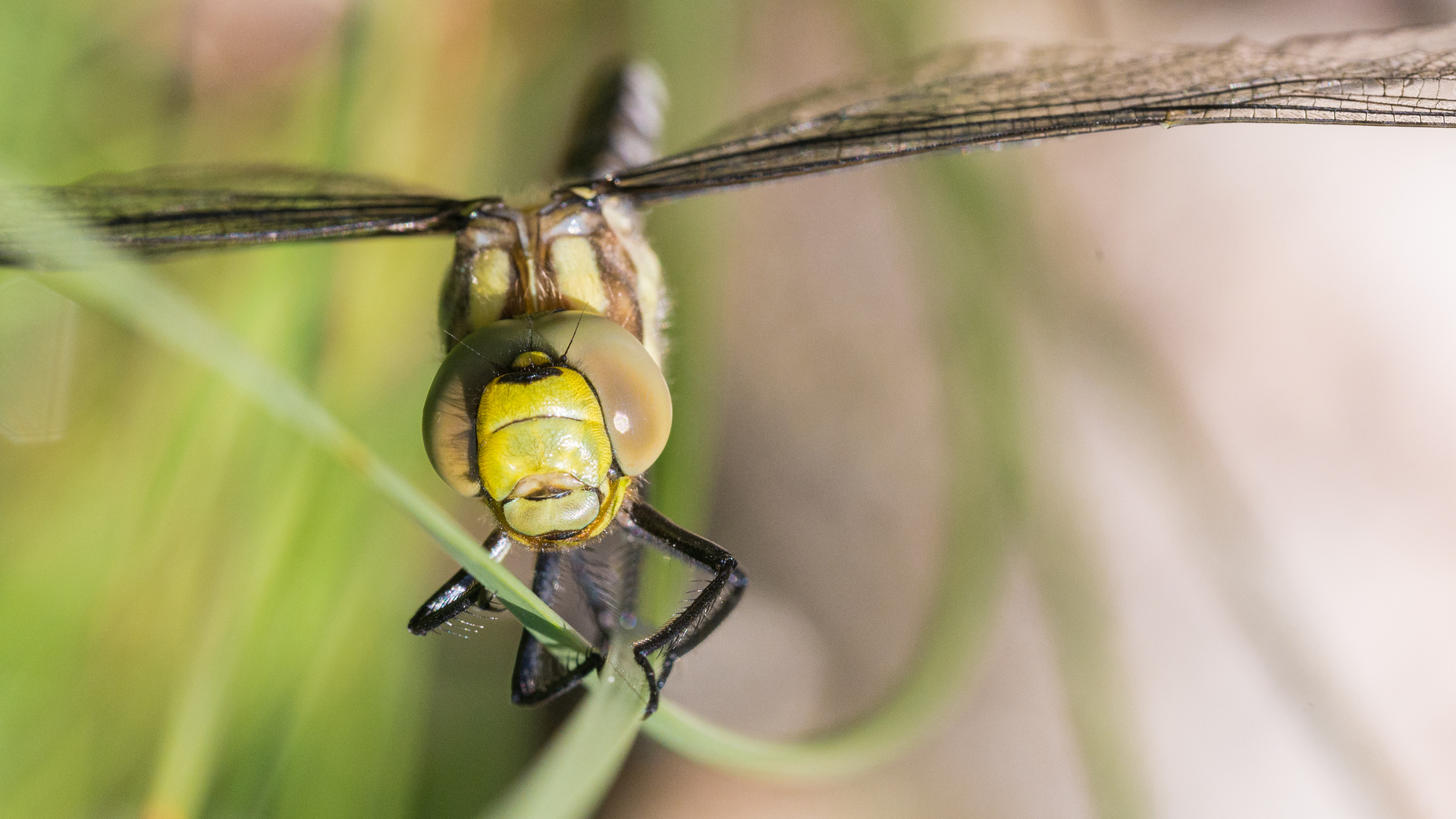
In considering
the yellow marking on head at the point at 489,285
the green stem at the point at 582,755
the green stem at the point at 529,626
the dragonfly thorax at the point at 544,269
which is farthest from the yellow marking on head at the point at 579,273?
the green stem at the point at 582,755

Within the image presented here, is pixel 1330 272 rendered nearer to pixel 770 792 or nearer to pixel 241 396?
pixel 770 792

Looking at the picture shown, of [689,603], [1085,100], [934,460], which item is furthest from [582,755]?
[934,460]

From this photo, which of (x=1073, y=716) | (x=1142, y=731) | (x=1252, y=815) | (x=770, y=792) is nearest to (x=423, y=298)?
(x=770, y=792)

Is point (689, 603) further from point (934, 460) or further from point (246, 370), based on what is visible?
point (934, 460)

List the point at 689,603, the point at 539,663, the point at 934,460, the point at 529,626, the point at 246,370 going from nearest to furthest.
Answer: the point at 246,370, the point at 529,626, the point at 689,603, the point at 539,663, the point at 934,460

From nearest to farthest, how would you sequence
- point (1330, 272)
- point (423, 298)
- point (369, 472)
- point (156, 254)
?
1. point (369, 472)
2. point (156, 254)
3. point (1330, 272)
4. point (423, 298)

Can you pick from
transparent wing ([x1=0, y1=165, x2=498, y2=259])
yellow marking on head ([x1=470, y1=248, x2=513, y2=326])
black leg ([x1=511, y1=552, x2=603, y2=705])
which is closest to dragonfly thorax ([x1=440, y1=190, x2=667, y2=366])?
yellow marking on head ([x1=470, y1=248, x2=513, y2=326])

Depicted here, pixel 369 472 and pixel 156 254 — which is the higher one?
pixel 156 254

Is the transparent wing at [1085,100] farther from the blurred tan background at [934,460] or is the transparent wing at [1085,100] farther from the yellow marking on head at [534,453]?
the yellow marking on head at [534,453]
